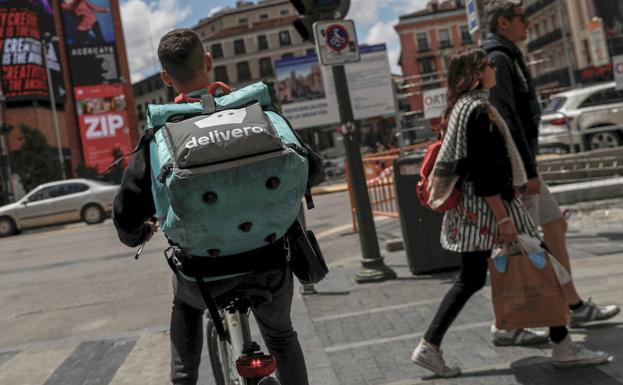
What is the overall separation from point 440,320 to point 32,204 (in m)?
21.6

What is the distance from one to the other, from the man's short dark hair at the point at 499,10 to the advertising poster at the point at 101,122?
67.2 metres

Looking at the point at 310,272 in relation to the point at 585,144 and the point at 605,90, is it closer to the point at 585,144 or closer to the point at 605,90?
the point at 585,144

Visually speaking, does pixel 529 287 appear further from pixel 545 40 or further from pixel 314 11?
pixel 545 40

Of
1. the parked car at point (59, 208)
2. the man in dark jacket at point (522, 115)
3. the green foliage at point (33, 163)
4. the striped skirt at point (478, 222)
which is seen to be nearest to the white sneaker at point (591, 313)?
the man in dark jacket at point (522, 115)

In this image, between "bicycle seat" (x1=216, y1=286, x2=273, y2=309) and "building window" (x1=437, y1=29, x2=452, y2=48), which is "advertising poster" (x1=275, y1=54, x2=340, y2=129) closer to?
"bicycle seat" (x1=216, y1=286, x2=273, y2=309)

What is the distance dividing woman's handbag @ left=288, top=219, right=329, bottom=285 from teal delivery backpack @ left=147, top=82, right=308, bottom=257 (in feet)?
0.81

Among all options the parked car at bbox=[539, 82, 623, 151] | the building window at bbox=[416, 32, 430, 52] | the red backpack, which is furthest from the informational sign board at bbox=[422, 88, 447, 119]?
the building window at bbox=[416, 32, 430, 52]

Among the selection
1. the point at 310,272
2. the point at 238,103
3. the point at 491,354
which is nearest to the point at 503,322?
the point at 491,354

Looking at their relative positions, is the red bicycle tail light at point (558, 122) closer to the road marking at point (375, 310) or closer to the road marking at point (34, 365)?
the road marking at point (375, 310)

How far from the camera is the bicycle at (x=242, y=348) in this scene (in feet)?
7.89

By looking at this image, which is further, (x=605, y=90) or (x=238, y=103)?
(x=605, y=90)

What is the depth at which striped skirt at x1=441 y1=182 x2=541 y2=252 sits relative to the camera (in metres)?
3.95

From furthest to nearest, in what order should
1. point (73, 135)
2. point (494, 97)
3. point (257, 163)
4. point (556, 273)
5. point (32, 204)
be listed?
point (73, 135) → point (32, 204) → point (494, 97) → point (556, 273) → point (257, 163)

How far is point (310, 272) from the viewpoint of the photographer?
104 inches
